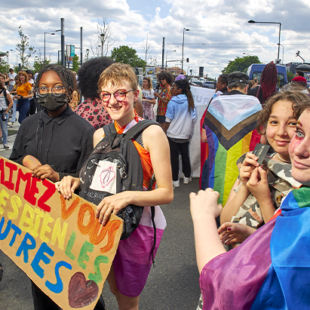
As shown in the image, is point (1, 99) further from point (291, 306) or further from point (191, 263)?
point (291, 306)

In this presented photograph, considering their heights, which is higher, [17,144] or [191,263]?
[17,144]

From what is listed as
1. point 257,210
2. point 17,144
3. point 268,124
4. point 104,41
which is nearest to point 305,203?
point 257,210

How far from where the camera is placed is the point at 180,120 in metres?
5.63

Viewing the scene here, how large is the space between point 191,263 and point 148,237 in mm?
1721

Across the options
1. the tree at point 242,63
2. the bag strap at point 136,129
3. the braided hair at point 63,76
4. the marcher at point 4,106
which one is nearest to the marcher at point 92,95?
the braided hair at point 63,76

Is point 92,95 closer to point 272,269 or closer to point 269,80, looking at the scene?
point 269,80

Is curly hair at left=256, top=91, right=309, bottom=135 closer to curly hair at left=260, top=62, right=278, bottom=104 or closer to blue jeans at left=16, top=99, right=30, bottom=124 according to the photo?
curly hair at left=260, top=62, right=278, bottom=104

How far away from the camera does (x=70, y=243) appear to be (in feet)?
5.52

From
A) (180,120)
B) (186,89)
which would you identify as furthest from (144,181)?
(186,89)

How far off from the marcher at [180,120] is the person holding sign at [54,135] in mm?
3715

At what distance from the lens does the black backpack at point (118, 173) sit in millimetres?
1572

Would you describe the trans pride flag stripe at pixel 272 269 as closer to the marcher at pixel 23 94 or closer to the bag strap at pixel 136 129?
the bag strap at pixel 136 129

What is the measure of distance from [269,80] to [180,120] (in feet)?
5.96

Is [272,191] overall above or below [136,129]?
below
